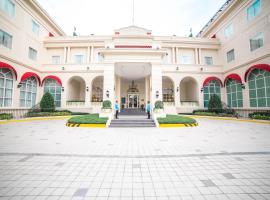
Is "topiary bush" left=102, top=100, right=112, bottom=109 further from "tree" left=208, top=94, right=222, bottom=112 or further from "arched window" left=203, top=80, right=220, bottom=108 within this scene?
"arched window" left=203, top=80, right=220, bottom=108

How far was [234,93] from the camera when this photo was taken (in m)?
17.0

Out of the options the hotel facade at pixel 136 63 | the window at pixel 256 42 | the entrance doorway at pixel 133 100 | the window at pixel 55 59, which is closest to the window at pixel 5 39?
the hotel facade at pixel 136 63

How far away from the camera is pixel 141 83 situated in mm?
22719

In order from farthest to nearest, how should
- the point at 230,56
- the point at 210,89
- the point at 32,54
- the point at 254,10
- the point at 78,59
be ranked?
the point at 78,59
the point at 210,89
the point at 230,56
the point at 32,54
the point at 254,10

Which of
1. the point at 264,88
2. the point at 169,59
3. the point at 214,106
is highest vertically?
the point at 169,59

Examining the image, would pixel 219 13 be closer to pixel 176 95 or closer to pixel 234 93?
pixel 234 93

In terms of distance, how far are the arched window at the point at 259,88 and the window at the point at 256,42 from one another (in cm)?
257

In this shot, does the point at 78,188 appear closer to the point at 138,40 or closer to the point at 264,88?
the point at 264,88

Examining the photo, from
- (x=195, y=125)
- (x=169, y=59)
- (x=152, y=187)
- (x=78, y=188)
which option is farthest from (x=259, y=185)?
(x=169, y=59)

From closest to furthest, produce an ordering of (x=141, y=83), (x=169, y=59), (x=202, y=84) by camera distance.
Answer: (x=202, y=84), (x=169, y=59), (x=141, y=83)

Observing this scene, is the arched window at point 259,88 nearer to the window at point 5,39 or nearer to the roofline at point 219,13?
the roofline at point 219,13

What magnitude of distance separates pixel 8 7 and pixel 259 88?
91.7 feet

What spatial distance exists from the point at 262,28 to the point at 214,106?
913 cm

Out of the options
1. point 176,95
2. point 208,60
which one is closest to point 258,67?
point 208,60
